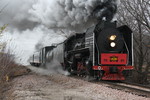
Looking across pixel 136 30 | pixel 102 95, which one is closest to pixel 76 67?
pixel 136 30

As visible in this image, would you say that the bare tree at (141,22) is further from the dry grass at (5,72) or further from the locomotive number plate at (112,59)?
the dry grass at (5,72)

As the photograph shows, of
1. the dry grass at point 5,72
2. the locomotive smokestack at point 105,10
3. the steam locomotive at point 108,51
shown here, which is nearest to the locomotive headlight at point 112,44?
the steam locomotive at point 108,51

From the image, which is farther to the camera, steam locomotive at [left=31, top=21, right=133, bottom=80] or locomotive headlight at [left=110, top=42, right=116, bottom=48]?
locomotive headlight at [left=110, top=42, right=116, bottom=48]

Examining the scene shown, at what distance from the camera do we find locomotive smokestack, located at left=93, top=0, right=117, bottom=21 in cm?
1151

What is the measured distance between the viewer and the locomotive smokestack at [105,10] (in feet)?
37.8

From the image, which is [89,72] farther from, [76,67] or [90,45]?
[76,67]

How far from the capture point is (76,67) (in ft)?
46.4

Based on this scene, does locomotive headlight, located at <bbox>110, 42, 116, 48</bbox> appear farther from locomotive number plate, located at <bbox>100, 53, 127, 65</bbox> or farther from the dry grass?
the dry grass

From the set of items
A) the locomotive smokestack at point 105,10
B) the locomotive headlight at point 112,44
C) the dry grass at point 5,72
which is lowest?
the dry grass at point 5,72

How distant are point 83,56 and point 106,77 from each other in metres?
2.31

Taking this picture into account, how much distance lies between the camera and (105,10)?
11.5 meters

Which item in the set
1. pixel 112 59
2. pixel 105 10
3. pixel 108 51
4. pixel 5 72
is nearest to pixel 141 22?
pixel 105 10

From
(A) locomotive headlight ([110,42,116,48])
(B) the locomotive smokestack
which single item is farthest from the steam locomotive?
(B) the locomotive smokestack

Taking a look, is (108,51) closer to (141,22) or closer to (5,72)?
(141,22)
